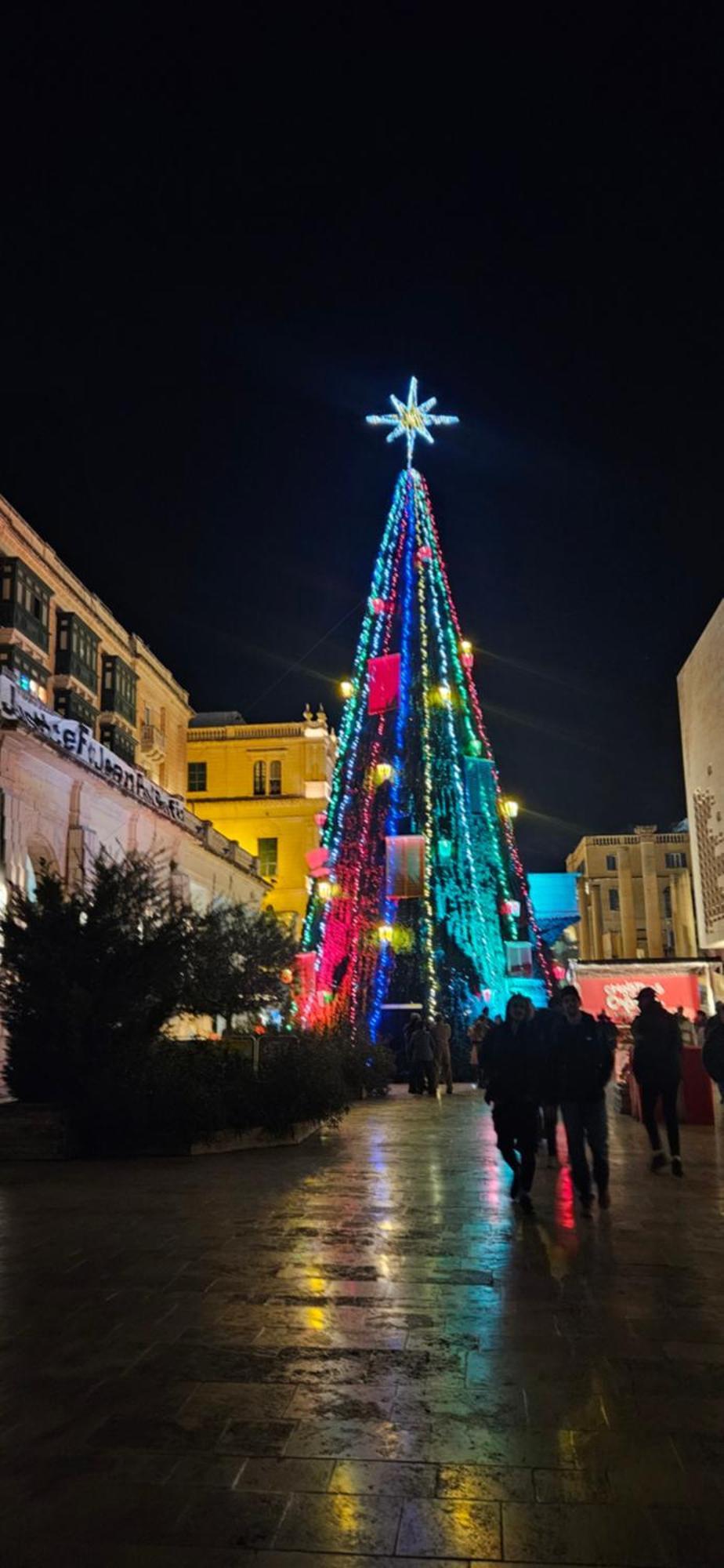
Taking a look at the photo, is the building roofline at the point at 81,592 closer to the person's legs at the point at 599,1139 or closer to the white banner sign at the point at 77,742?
the white banner sign at the point at 77,742

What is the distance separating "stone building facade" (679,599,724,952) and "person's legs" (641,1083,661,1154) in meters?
22.0

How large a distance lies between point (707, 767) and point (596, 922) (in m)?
41.1

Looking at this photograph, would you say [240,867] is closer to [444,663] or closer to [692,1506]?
[444,663]

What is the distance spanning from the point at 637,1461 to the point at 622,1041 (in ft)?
65.3

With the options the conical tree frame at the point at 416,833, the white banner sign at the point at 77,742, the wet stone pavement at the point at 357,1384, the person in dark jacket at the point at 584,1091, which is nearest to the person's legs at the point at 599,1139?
the person in dark jacket at the point at 584,1091

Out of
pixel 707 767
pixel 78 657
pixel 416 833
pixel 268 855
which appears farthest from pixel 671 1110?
pixel 268 855

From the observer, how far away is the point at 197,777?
175 feet

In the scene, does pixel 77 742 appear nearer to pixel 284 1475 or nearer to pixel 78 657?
pixel 78 657

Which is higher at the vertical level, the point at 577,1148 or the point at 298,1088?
the point at 298,1088

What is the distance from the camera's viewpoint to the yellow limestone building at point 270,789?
170 feet

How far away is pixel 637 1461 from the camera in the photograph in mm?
3668

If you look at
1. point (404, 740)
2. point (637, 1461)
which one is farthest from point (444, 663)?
point (637, 1461)

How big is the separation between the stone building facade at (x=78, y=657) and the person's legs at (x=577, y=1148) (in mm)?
23957

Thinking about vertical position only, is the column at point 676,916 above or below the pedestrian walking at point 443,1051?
above
